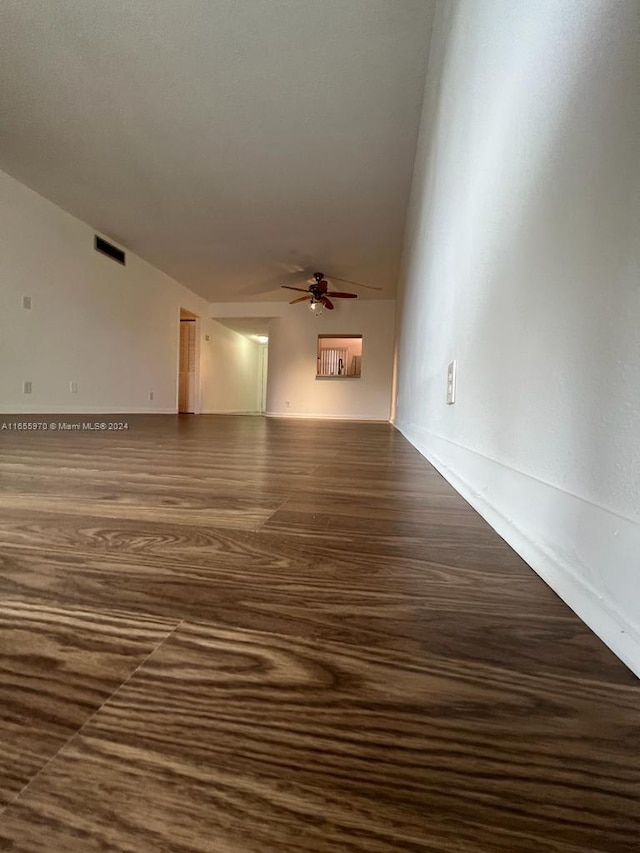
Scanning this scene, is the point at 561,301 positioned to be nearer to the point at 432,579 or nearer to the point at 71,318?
the point at 432,579

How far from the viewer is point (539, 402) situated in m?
0.58

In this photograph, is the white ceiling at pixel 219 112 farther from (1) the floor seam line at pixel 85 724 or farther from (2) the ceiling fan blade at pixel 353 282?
(1) the floor seam line at pixel 85 724

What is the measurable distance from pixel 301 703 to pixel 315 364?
800 cm

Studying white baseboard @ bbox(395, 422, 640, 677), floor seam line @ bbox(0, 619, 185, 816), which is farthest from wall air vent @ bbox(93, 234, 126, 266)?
floor seam line @ bbox(0, 619, 185, 816)

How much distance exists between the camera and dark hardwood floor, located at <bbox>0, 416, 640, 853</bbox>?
19cm

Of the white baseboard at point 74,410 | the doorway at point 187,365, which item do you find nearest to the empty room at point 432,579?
the white baseboard at point 74,410

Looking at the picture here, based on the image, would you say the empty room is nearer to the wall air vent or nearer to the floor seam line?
the floor seam line

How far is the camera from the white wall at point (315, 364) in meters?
7.89

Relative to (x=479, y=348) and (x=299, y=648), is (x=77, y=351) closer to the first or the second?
(x=479, y=348)

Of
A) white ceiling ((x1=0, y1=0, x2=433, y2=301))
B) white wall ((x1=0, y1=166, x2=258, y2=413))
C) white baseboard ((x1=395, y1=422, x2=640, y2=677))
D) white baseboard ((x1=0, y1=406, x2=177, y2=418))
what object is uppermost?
white ceiling ((x1=0, y1=0, x2=433, y2=301))

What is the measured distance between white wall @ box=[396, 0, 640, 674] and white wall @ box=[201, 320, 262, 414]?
8.04 m

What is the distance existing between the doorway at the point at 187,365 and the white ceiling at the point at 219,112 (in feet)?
10.3

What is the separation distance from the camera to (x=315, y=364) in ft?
26.7

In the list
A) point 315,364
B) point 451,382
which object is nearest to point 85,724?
point 451,382
